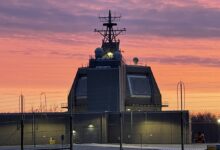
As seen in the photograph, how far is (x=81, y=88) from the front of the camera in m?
112

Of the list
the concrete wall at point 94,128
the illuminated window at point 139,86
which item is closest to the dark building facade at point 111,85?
the illuminated window at point 139,86

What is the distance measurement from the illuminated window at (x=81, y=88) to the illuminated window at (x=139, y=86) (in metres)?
6.53

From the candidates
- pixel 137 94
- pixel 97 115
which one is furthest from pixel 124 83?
pixel 97 115

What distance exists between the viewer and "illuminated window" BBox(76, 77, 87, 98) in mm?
109744

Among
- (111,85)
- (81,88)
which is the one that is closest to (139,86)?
(81,88)

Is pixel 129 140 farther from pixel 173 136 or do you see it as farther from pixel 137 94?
pixel 137 94

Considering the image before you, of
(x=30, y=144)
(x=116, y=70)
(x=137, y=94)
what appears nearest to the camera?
(x=30, y=144)

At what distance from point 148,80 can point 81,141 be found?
2820cm

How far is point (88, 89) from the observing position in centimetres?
10194

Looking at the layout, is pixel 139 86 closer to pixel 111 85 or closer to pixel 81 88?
pixel 81 88

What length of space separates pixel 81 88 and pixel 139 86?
8.72m

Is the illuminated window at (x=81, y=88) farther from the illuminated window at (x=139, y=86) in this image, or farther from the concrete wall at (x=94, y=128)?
the concrete wall at (x=94, y=128)

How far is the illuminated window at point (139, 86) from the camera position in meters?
111

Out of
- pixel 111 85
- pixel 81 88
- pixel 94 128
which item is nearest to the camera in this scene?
pixel 94 128
